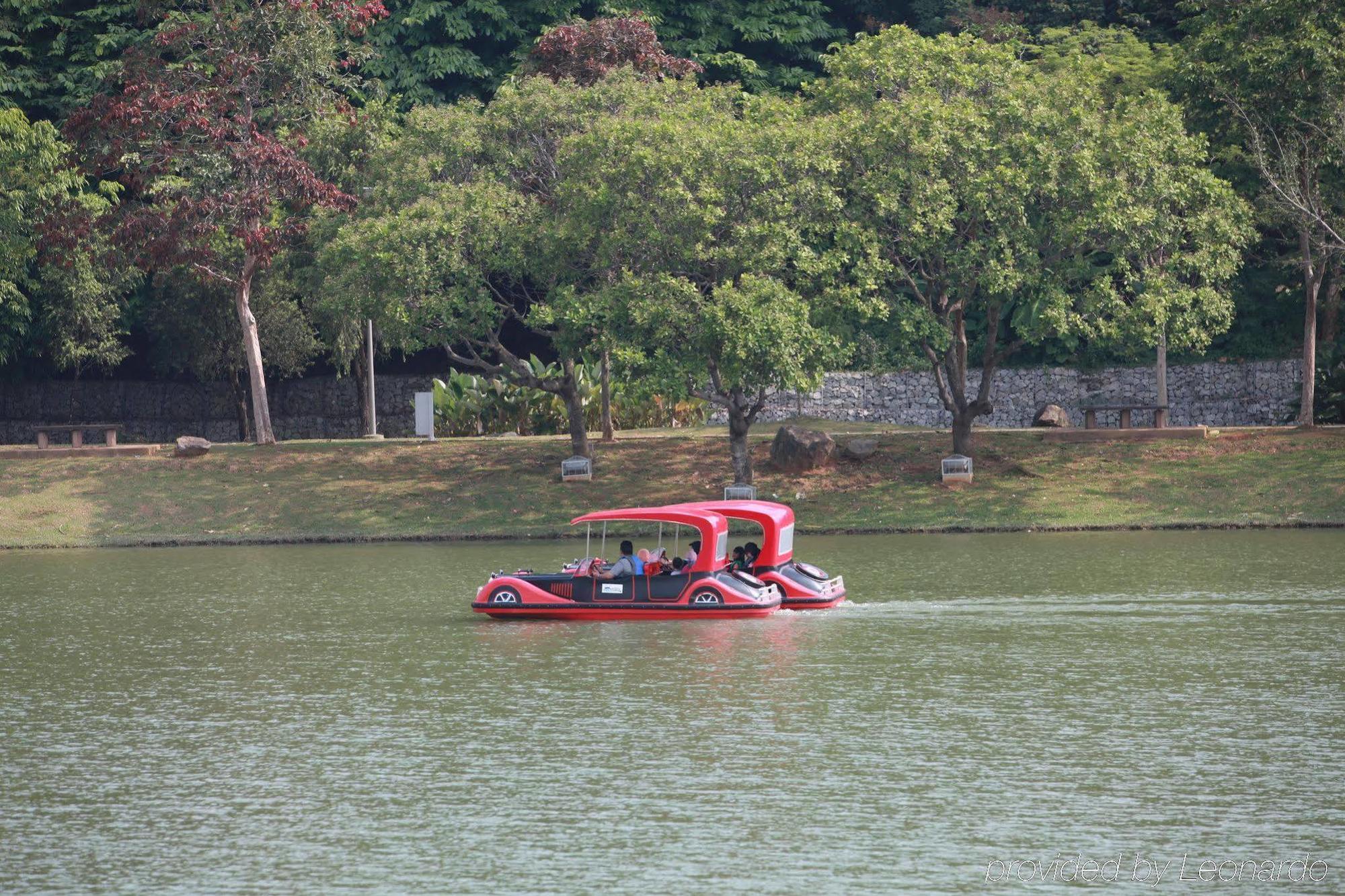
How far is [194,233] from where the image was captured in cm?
4759

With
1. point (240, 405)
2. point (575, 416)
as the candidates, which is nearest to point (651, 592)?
point (575, 416)

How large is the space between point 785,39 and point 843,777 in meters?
51.0

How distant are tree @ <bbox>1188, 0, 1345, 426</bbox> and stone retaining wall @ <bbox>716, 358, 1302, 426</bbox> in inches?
208

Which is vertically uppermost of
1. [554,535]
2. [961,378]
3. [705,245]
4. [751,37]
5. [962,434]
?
[751,37]

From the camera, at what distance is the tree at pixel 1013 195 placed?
143 feet

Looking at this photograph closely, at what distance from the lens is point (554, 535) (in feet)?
137

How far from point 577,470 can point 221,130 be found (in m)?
14.2

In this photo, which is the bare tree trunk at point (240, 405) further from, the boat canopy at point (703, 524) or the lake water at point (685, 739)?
Result: the boat canopy at point (703, 524)

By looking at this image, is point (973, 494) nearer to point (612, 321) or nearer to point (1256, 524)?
point (1256, 524)

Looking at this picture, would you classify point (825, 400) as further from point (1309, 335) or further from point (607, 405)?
point (1309, 335)

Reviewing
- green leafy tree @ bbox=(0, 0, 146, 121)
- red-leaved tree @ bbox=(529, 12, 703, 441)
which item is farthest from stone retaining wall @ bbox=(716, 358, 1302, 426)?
green leafy tree @ bbox=(0, 0, 146, 121)

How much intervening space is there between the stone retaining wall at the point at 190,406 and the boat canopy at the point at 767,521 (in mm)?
33879

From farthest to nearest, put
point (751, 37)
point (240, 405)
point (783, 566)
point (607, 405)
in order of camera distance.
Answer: point (751, 37) < point (240, 405) < point (607, 405) < point (783, 566)

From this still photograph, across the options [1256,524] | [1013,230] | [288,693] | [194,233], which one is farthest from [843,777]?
[194,233]
